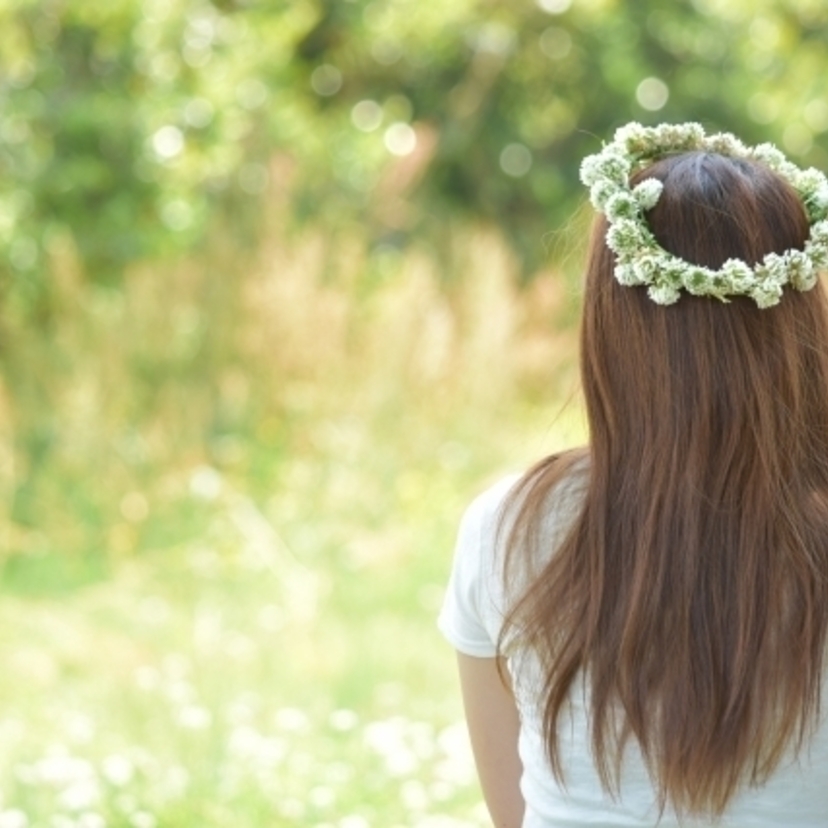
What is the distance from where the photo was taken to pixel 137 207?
24.6 ft

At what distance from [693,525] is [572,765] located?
30 cm

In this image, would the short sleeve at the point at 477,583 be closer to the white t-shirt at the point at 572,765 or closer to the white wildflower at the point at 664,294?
the white t-shirt at the point at 572,765

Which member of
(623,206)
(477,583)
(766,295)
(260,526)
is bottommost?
(260,526)

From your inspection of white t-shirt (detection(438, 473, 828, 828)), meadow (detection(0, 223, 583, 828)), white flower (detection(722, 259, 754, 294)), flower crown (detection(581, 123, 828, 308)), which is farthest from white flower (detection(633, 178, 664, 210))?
meadow (detection(0, 223, 583, 828))

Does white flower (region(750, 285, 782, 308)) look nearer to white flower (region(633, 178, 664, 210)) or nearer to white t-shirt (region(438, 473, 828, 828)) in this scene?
white flower (region(633, 178, 664, 210))

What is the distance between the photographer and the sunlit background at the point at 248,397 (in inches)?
145

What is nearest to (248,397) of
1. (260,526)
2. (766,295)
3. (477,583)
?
(260,526)

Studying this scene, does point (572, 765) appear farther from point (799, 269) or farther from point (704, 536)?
point (799, 269)

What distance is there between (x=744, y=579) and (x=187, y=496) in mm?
3708

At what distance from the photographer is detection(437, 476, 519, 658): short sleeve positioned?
1919 mm

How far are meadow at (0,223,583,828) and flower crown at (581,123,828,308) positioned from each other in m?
0.41

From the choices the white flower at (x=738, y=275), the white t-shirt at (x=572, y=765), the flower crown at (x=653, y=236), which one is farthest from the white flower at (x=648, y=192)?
the white t-shirt at (x=572, y=765)

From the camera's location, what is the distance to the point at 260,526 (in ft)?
17.2

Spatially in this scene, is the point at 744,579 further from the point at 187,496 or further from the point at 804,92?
the point at 804,92
